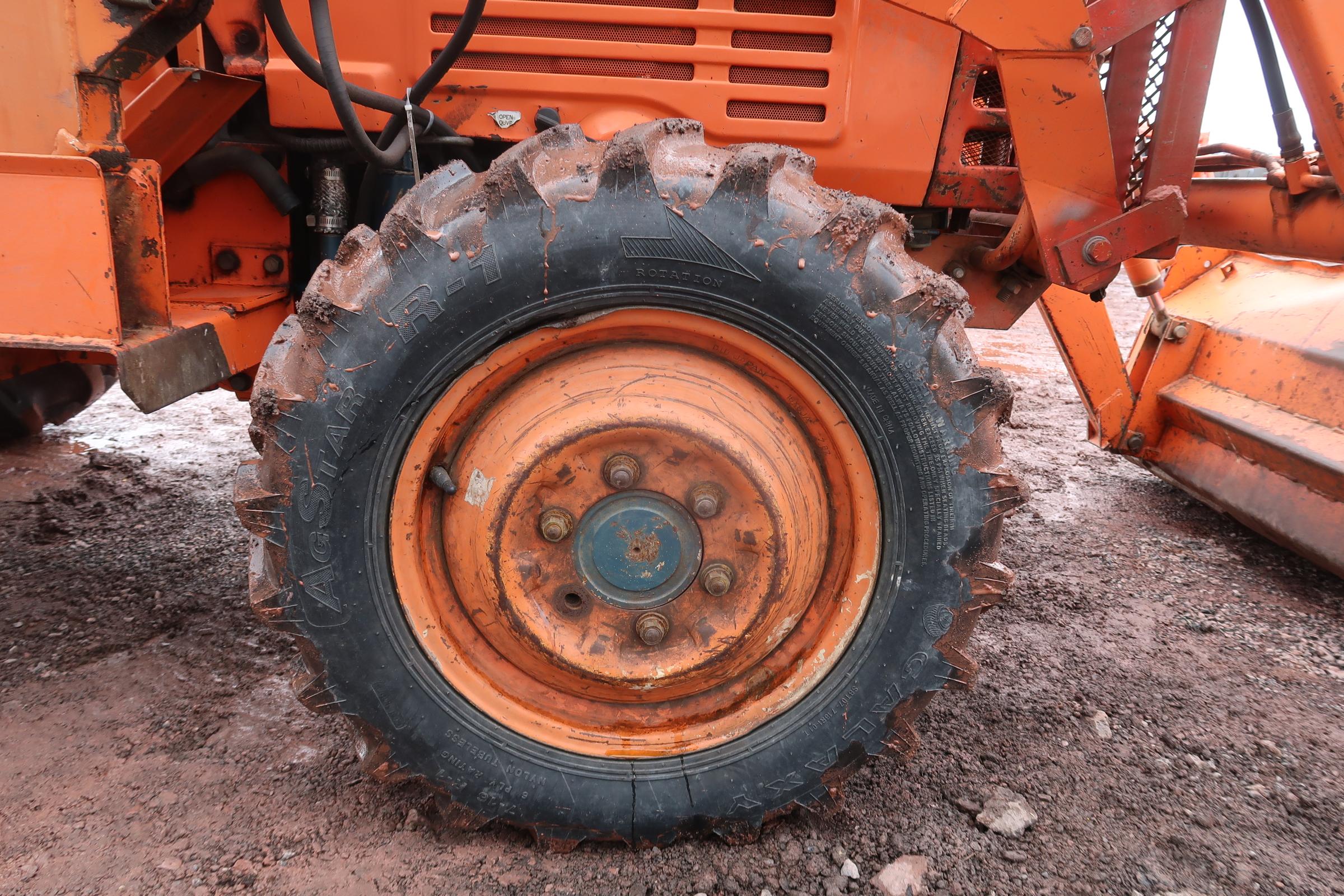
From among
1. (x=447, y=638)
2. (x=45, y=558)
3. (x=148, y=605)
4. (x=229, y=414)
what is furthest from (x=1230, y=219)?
(x=229, y=414)

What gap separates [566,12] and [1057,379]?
19.4 ft

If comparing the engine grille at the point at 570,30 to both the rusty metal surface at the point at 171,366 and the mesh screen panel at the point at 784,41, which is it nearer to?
the mesh screen panel at the point at 784,41

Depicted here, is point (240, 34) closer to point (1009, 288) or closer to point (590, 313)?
point (590, 313)

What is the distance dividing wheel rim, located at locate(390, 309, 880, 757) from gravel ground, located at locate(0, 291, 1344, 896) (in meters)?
0.41

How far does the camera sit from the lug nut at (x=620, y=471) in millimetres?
1751

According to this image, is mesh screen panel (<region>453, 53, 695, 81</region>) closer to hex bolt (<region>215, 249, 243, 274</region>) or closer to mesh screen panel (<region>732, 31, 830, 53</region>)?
mesh screen panel (<region>732, 31, 830, 53</region>)

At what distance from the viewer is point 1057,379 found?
6.96 metres

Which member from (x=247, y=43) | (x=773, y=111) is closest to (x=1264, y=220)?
(x=773, y=111)

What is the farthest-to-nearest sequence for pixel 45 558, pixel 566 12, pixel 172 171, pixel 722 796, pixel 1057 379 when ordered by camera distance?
pixel 1057 379 → pixel 45 558 → pixel 172 171 → pixel 566 12 → pixel 722 796

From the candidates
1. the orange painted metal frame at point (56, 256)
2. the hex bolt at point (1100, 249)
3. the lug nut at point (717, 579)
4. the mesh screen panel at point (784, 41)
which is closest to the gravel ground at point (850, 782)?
the lug nut at point (717, 579)

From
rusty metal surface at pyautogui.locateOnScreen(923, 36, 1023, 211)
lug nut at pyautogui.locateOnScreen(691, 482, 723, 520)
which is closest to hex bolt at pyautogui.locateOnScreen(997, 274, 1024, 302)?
rusty metal surface at pyautogui.locateOnScreen(923, 36, 1023, 211)

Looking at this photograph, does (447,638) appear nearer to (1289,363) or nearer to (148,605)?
(148,605)

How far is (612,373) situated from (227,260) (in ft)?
4.89

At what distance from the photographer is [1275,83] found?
2205 millimetres
